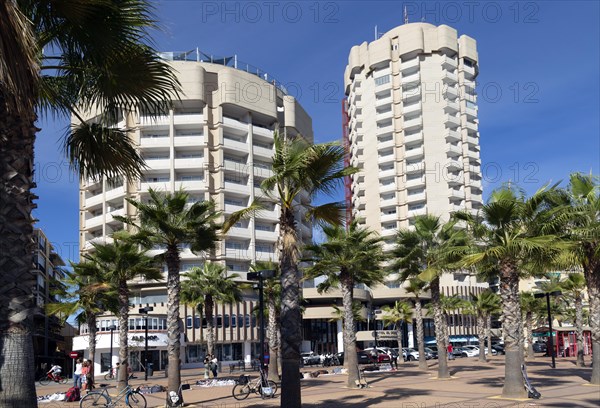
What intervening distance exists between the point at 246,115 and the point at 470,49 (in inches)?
1983

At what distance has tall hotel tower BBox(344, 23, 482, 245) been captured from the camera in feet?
348

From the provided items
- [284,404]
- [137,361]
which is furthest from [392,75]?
[284,404]

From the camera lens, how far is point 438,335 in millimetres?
34812

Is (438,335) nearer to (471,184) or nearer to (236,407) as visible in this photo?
(236,407)

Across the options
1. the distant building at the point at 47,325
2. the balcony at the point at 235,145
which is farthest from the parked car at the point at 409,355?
the distant building at the point at 47,325

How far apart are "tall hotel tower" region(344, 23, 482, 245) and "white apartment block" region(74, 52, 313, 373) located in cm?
2813

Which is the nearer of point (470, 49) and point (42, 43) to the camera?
point (42, 43)

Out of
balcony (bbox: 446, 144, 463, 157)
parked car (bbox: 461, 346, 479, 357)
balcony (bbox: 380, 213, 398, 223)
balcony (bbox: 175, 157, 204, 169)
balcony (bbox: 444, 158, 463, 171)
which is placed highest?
balcony (bbox: 446, 144, 463, 157)

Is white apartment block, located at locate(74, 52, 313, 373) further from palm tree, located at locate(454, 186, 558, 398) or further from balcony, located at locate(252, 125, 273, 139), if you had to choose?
palm tree, located at locate(454, 186, 558, 398)

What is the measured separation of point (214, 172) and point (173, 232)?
56702 mm

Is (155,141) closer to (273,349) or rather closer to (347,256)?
(273,349)

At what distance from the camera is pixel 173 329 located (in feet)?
78.4

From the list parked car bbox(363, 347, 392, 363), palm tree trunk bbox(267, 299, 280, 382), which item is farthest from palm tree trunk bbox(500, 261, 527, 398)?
parked car bbox(363, 347, 392, 363)

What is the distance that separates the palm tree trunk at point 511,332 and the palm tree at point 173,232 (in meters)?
11.1
